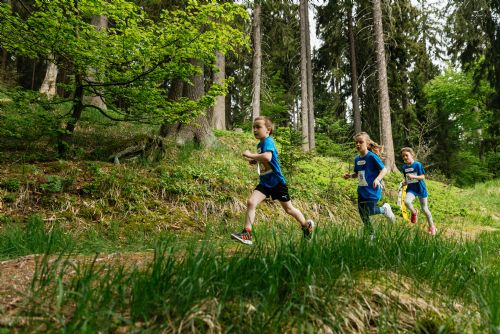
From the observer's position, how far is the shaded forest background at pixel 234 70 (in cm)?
522

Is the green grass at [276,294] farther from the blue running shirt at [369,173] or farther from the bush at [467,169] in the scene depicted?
the bush at [467,169]

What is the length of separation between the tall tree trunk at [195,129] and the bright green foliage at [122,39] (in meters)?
2.58

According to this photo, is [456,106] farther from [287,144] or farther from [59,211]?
[59,211]

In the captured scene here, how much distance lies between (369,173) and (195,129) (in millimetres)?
5140

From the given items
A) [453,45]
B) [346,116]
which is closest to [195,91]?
[453,45]

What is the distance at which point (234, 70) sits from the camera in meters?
21.5

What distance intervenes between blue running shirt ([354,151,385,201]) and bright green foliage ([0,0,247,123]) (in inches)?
113

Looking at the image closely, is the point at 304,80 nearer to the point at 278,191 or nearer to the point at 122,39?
the point at 122,39

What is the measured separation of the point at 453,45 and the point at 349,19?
248 inches

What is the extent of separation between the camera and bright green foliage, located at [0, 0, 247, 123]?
4961mm

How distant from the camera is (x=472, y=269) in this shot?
2.69 m

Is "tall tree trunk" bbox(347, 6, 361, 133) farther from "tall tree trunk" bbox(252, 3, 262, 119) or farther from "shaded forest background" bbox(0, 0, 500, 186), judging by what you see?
"tall tree trunk" bbox(252, 3, 262, 119)

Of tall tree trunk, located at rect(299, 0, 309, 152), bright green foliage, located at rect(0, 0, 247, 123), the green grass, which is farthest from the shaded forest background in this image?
the green grass

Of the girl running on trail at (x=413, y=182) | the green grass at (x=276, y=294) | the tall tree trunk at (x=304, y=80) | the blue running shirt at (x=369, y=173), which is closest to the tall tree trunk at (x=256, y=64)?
the tall tree trunk at (x=304, y=80)
